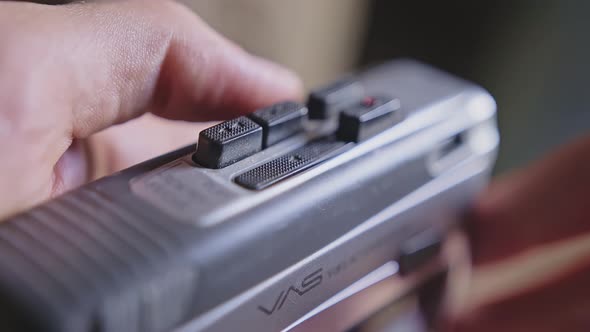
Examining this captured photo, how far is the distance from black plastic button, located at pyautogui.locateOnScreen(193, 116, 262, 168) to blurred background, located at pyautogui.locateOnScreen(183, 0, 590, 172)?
23.6 inches

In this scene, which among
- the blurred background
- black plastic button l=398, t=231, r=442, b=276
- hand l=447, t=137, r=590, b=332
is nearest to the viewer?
black plastic button l=398, t=231, r=442, b=276

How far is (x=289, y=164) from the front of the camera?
0.46 meters

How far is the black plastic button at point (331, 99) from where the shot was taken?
1.73 feet

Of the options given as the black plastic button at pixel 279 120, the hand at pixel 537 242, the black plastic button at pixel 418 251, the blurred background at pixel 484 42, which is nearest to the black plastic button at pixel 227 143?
the black plastic button at pixel 279 120

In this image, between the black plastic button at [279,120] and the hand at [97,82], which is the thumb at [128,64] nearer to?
the hand at [97,82]

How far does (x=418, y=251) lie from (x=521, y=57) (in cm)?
68

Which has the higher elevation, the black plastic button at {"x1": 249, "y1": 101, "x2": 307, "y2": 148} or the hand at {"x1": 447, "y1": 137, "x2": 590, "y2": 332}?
the black plastic button at {"x1": 249, "y1": 101, "x2": 307, "y2": 148}

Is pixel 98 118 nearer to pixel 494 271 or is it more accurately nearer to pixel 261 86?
pixel 261 86

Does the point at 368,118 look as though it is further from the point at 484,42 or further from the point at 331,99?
the point at 484,42

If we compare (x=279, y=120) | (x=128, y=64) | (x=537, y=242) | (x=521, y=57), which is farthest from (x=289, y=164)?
(x=521, y=57)

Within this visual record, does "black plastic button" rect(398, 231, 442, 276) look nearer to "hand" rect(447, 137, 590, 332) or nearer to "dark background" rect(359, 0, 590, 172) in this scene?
"hand" rect(447, 137, 590, 332)

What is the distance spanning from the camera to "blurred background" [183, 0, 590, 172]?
1117 mm

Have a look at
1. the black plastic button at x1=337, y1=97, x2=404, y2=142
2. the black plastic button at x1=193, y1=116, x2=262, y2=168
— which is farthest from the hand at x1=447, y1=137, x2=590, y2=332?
the black plastic button at x1=193, y1=116, x2=262, y2=168

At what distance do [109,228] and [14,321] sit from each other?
0.07 m
